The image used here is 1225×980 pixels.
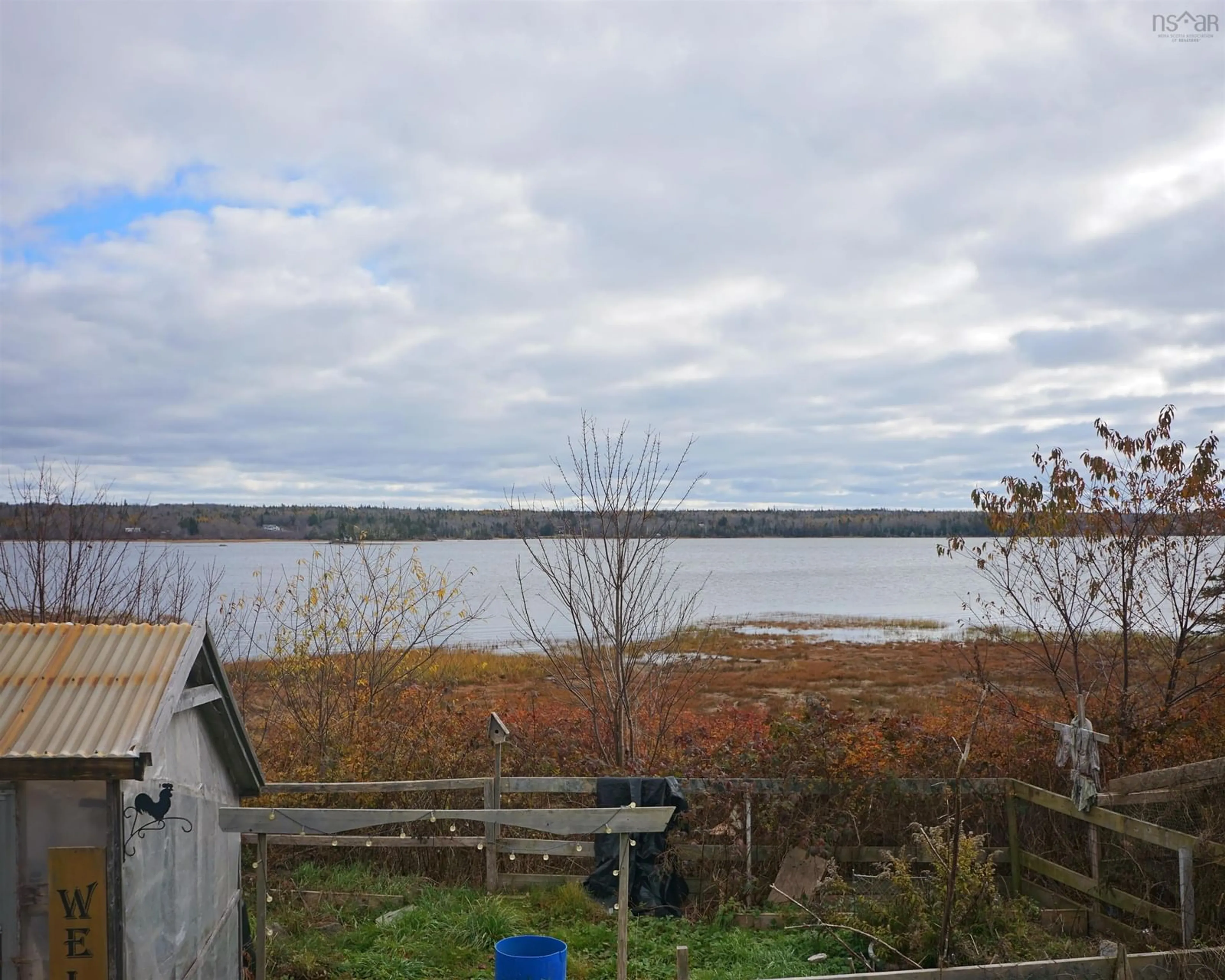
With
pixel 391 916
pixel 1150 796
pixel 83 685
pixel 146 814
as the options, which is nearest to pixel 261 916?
pixel 391 916

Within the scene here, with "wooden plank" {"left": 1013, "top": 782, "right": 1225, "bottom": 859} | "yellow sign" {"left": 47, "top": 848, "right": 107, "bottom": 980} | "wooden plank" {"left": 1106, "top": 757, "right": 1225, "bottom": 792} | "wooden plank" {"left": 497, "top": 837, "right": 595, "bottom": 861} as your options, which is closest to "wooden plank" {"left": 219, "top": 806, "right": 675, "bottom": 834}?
"yellow sign" {"left": 47, "top": 848, "right": 107, "bottom": 980}

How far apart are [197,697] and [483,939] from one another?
391 centimetres

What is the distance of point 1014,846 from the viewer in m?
9.30

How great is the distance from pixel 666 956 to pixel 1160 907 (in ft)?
13.5

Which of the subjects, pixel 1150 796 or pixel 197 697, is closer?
pixel 197 697

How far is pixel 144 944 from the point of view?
477 cm

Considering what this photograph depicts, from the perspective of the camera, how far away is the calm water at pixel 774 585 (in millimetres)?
56688

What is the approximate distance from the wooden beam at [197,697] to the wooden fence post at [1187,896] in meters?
7.08

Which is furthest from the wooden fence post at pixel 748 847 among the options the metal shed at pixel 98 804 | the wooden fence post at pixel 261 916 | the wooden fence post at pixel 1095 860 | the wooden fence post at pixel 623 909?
the metal shed at pixel 98 804

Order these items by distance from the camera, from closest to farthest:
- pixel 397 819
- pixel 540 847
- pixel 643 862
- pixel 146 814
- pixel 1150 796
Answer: pixel 146 814 < pixel 397 819 < pixel 1150 796 < pixel 540 847 < pixel 643 862

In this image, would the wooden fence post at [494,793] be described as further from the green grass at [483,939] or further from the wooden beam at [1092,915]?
the wooden beam at [1092,915]

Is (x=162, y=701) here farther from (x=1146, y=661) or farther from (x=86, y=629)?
(x=1146, y=661)

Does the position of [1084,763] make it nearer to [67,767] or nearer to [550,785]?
[550,785]

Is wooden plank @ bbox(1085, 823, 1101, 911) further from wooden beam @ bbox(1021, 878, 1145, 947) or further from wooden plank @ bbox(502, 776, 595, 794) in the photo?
wooden plank @ bbox(502, 776, 595, 794)
